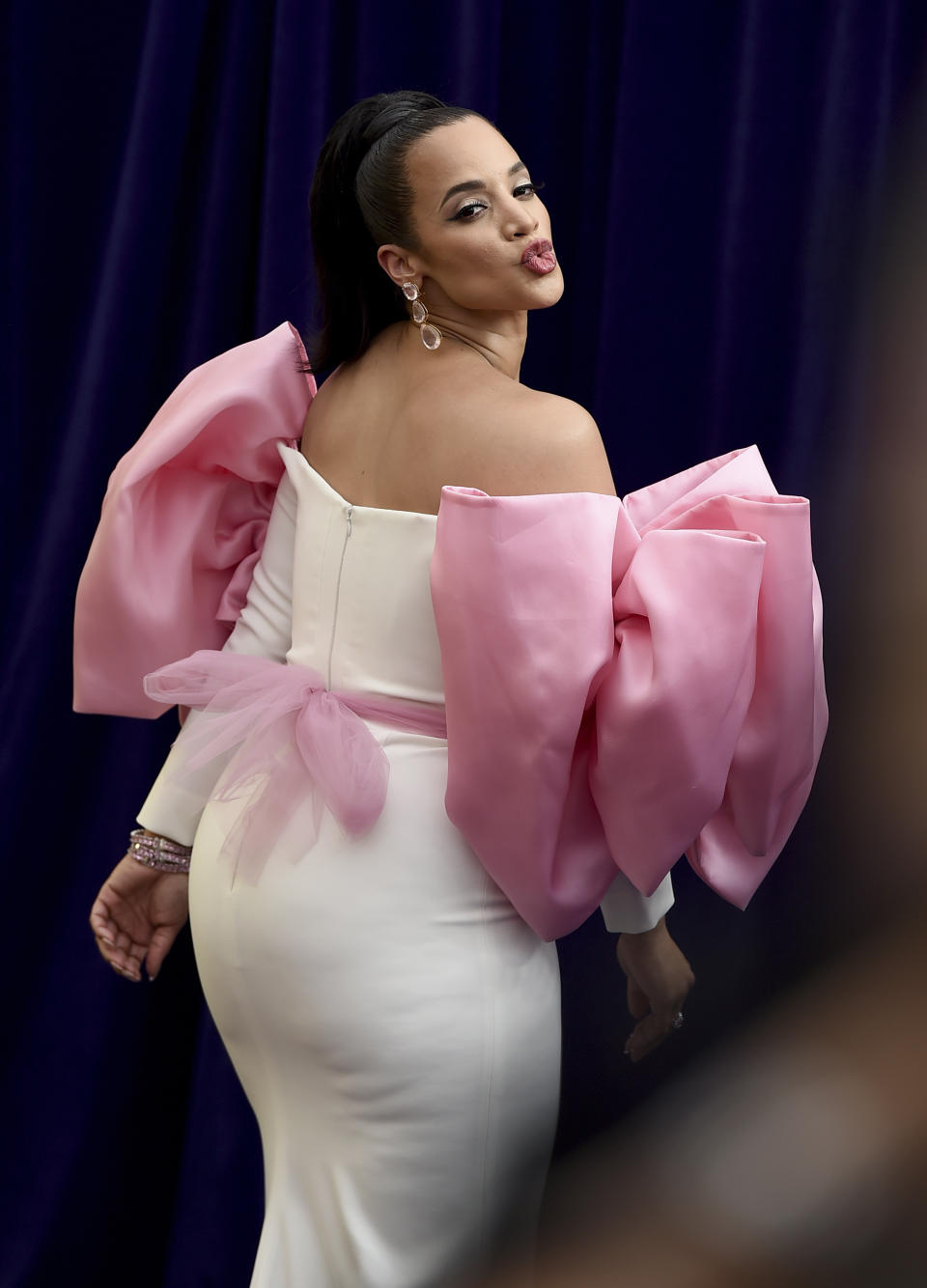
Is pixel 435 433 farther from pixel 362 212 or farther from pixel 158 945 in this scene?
pixel 158 945

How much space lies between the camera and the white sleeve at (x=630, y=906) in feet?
4.03

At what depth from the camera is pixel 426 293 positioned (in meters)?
1.28

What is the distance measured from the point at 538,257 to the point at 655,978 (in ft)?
2.19

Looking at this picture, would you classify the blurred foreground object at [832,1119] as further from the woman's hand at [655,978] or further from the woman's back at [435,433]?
the woman's hand at [655,978]

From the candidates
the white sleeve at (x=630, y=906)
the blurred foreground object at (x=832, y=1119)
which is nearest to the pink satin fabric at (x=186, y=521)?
the white sleeve at (x=630, y=906)

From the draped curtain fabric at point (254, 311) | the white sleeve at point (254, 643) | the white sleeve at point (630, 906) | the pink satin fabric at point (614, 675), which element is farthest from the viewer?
the draped curtain fabric at point (254, 311)

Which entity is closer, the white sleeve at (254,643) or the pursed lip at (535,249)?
the pursed lip at (535,249)

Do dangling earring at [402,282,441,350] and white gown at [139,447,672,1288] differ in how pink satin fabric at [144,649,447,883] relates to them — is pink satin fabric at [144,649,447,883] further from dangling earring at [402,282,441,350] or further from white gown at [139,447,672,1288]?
dangling earring at [402,282,441,350]

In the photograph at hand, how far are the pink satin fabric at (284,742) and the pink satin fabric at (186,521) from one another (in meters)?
0.15

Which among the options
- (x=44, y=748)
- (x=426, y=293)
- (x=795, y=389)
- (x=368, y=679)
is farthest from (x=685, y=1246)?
(x=44, y=748)

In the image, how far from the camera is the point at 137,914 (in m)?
1.46

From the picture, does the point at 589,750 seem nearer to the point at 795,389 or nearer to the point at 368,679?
the point at 368,679

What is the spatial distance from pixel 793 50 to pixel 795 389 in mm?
408

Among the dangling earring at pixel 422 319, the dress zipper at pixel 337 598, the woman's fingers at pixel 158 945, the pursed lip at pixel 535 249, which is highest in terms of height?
the pursed lip at pixel 535 249
